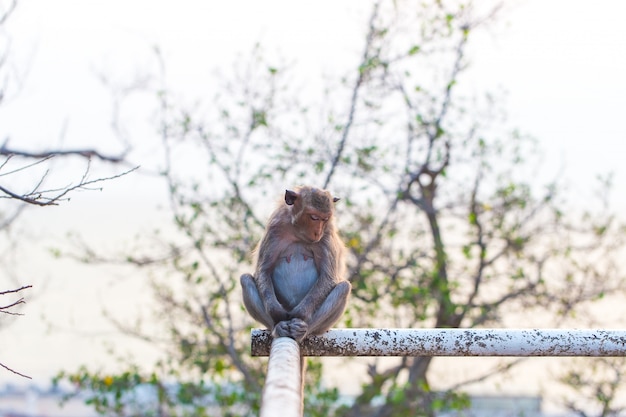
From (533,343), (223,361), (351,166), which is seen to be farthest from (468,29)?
(533,343)

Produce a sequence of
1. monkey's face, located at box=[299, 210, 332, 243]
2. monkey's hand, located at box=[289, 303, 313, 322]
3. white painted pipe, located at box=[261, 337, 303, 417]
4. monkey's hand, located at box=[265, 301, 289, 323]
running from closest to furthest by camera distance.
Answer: white painted pipe, located at box=[261, 337, 303, 417] → monkey's hand, located at box=[289, 303, 313, 322] → monkey's hand, located at box=[265, 301, 289, 323] → monkey's face, located at box=[299, 210, 332, 243]

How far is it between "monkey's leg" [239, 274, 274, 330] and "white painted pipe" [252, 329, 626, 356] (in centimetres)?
90

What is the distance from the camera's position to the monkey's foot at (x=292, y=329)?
4.01 meters

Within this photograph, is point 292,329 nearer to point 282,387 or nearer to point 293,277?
point 293,277

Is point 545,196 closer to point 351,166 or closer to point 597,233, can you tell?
point 597,233

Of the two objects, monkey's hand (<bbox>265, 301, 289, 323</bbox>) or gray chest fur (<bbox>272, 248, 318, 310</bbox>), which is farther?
gray chest fur (<bbox>272, 248, 318, 310</bbox>)

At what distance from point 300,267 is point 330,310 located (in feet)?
1.65

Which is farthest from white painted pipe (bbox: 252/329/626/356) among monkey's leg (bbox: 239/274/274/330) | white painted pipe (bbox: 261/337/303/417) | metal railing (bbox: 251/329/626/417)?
monkey's leg (bbox: 239/274/274/330)

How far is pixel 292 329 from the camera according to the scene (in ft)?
13.3

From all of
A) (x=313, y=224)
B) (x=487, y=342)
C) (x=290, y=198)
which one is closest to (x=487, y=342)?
(x=487, y=342)

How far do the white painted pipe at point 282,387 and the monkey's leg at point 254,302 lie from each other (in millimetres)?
1293

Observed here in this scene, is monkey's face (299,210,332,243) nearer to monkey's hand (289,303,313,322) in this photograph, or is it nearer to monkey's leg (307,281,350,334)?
monkey's leg (307,281,350,334)

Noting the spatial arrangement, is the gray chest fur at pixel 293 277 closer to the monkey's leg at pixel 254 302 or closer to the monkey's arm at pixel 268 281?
the monkey's arm at pixel 268 281

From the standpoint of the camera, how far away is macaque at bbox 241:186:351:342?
450 cm
